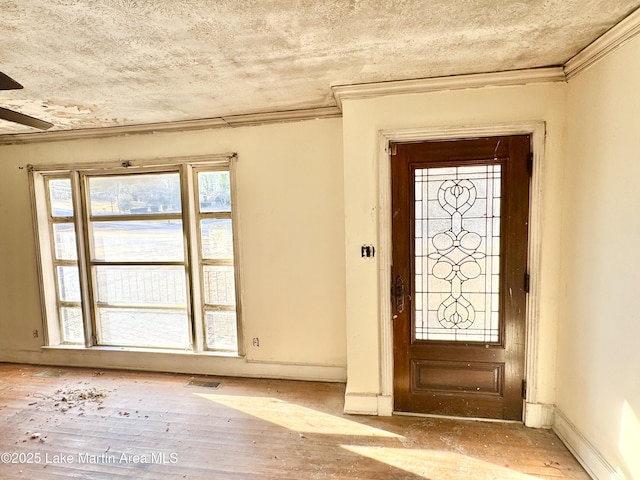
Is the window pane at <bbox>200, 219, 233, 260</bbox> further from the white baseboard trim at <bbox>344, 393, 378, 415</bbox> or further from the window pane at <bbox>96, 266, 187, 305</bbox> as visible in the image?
the white baseboard trim at <bbox>344, 393, 378, 415</bbox>

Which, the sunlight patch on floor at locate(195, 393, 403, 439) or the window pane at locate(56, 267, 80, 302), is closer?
the sunlight patch on floor at locate(195, 393, 403, 439)

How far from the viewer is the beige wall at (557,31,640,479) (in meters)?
1.80

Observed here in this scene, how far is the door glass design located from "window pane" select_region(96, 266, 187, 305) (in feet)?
8.51

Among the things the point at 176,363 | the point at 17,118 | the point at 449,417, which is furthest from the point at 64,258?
the point at 449,417

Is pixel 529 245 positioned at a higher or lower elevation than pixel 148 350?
higher

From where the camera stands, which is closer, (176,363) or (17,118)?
(17,118)

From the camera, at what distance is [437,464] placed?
2.27m

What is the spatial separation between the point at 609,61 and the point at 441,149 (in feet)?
3.38

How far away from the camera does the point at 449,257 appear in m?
2.68

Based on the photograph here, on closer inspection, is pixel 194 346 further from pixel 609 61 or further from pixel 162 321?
A: pixel 609 61

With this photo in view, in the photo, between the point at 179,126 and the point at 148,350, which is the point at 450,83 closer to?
the point at 179,126

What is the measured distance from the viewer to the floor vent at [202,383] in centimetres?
347

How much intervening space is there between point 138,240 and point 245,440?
2.46 m

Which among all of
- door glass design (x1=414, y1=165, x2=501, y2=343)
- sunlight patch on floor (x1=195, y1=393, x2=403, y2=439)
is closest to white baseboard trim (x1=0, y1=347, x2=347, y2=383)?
sunlight patch on floor (x1=195, y1=393, x2=403, y2=439)
